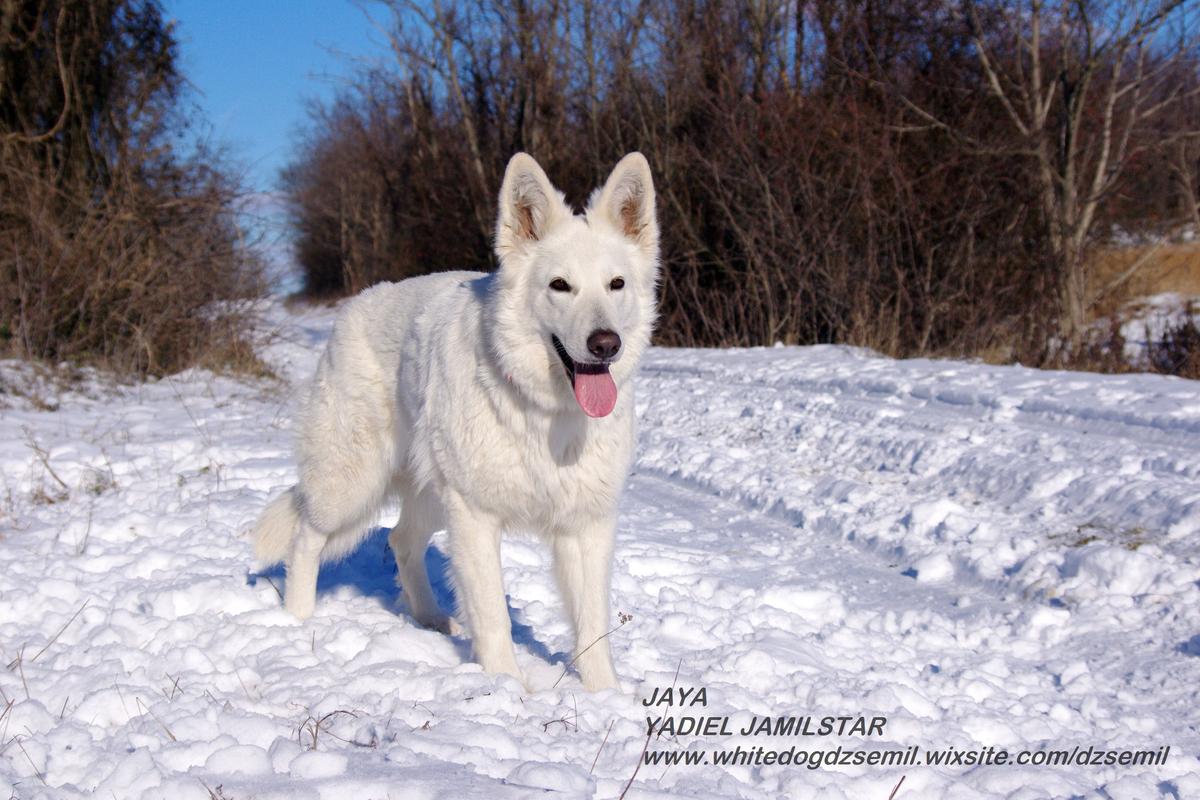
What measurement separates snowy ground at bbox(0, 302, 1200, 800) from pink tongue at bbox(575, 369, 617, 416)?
3.20ft

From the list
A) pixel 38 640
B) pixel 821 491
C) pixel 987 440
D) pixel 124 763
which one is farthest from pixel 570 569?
pixel 987 440

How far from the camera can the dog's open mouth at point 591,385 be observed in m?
3.27

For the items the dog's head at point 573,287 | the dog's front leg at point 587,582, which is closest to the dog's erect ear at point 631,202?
the dog's head at point 573,287

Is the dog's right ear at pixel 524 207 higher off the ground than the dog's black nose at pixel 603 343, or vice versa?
the dog's right ear at pixel 524 207

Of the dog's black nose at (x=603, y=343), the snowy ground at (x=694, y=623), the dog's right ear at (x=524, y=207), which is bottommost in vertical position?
the snowy ground at (x=694, y=623)

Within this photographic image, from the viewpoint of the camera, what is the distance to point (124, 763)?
2.30 m

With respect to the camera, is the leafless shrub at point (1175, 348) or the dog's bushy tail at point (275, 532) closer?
the dog's bushy tail at point (275, 532)

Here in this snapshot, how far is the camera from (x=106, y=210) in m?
11.0

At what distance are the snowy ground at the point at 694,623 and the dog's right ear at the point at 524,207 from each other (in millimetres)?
1612

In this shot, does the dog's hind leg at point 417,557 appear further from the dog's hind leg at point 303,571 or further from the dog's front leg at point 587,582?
the dog's front leg at point 587,582

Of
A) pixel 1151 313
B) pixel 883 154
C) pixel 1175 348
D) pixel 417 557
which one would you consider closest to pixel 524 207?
pixel 417 557

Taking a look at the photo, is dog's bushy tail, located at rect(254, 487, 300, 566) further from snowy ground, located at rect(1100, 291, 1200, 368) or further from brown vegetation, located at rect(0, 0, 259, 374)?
snowy ground, located at rect(1100, 291, 1200, 368)

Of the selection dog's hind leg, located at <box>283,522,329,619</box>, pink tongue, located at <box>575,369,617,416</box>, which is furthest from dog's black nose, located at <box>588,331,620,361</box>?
dog's hind leg, located at <box>283,522,329,619</box>

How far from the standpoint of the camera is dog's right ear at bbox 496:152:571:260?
138 inches
